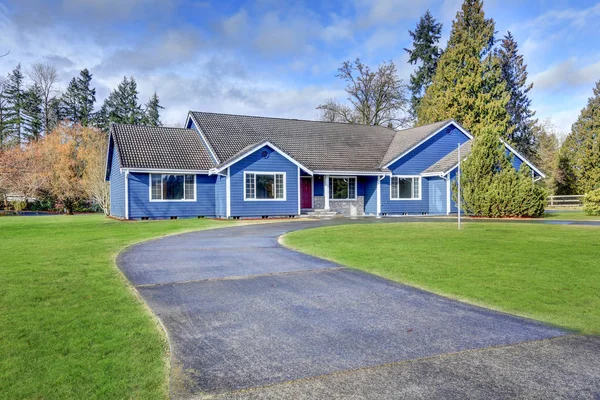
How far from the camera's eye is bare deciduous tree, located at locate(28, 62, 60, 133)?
47.2 metres

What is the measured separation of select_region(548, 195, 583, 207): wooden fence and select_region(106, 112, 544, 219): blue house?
11543 millimetres

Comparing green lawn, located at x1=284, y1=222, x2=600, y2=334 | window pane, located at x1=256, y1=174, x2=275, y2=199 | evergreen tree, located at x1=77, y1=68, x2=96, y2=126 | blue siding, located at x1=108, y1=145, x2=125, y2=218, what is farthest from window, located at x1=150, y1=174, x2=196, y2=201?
evergreen tree, located at x1=77, y1=68, x2=96, y2=126

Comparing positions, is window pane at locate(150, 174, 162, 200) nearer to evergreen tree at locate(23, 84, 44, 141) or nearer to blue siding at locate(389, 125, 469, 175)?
blue siding at locate(389, 125, 469, 175)

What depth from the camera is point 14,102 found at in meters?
51.4

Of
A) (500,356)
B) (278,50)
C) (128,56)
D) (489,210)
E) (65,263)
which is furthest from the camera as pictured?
(128,56)

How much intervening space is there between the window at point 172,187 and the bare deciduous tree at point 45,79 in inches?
1373

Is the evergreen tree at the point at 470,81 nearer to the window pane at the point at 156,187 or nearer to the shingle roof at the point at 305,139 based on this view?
the shingle roof at the point at 305,139

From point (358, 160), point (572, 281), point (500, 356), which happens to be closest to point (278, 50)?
point (358, 160)

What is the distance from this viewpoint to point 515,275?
282 inches

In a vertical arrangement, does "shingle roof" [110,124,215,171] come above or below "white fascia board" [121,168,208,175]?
above

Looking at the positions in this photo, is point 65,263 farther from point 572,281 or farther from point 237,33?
point 237,33

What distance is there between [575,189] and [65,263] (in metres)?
44.0

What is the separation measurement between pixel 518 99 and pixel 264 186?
37.1 meters

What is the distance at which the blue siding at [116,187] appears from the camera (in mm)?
22766
